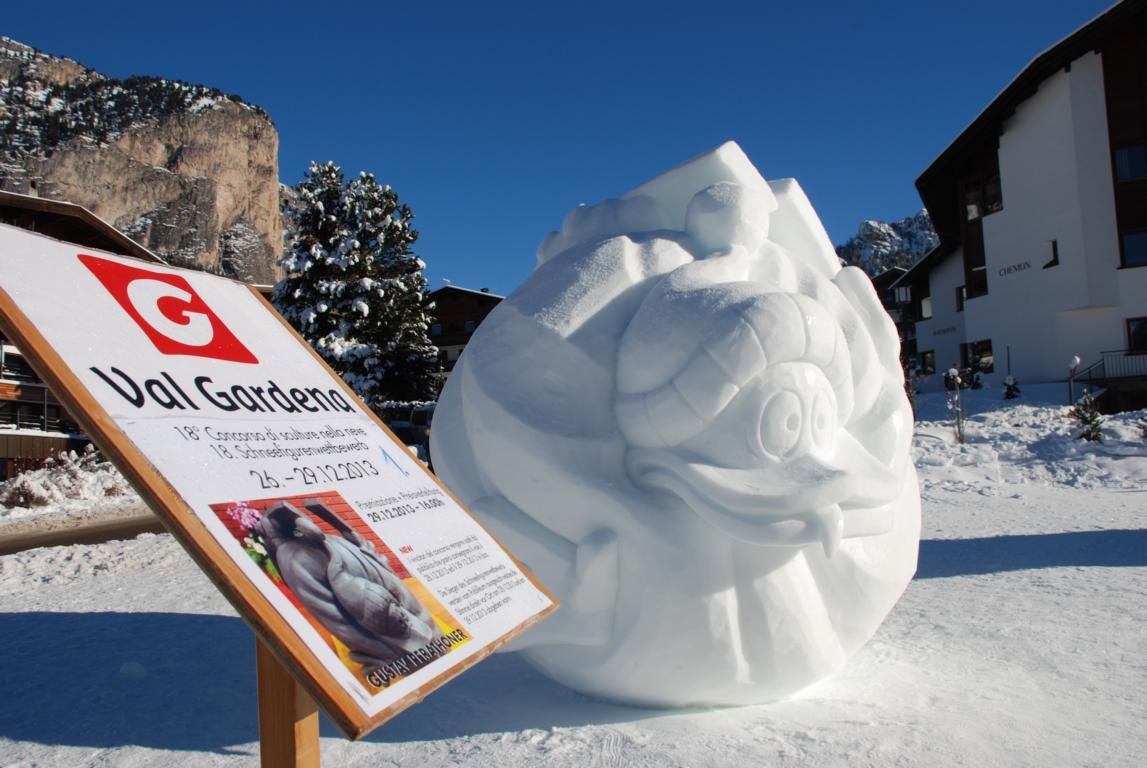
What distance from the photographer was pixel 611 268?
4.24 m

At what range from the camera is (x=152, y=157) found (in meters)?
76.6

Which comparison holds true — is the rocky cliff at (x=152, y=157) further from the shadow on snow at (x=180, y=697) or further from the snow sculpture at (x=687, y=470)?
the snow sculpture at (x=687, y=470)

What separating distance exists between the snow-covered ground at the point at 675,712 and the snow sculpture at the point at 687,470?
0.35 metres

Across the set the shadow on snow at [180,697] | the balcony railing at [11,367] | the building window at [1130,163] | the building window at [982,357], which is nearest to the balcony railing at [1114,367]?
the building window at [982,357]

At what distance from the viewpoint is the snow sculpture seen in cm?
377

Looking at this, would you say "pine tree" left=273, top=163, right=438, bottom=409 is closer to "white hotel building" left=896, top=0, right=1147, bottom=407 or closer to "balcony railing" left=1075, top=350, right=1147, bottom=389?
"white hotel building" left=896, top=0, right=1147, bottom=407

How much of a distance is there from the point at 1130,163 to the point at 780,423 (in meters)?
25.5

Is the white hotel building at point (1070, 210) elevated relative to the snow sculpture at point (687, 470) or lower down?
elevated

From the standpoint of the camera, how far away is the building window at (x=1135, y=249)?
2334 cm

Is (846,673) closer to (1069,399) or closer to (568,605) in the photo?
(568,605)

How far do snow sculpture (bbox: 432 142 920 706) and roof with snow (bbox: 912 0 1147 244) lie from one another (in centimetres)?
2479

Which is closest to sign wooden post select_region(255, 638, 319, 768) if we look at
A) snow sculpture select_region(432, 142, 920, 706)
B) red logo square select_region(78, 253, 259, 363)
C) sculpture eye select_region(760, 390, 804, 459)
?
red logo square select_region(78, 253, 259, 363)

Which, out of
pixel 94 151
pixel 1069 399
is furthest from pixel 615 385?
pixel 94 151

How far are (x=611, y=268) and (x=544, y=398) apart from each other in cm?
78
